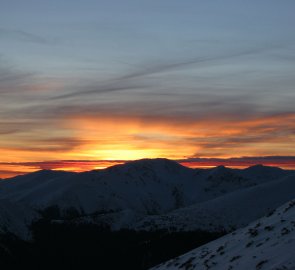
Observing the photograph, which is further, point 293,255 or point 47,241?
point 47,241

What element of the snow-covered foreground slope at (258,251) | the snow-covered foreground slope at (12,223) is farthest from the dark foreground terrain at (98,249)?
the snow-covered foreground slope at (258,251)

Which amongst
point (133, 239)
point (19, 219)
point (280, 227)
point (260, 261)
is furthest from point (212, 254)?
point (19, 219)

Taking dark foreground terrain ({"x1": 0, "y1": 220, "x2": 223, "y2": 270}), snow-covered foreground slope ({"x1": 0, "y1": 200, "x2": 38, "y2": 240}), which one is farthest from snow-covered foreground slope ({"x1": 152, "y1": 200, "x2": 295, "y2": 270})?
snow-covered foreground slope ({"x1": 0, "y1": 200, "x2": 38, "y2": 240})

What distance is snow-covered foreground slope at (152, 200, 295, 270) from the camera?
17.0 metres

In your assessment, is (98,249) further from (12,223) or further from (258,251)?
(258,251)

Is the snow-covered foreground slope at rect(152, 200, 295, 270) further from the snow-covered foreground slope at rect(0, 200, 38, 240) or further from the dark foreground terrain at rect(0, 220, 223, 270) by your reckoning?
the snow-covered foreground slope at rect(0, 200, 38, 240)

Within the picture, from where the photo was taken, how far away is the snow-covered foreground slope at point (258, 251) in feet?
55.7

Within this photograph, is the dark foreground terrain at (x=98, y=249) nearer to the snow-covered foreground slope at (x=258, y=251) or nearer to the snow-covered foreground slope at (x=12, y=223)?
the snow-covered foreground slope at (x=12, y=223)

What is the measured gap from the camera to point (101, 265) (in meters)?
153

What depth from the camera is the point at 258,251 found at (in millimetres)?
18891

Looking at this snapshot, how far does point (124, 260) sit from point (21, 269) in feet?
92.5

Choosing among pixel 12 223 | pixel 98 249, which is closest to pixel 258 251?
pixel 98 249

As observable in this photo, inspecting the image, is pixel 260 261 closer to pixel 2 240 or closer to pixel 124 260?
pixel 124 260

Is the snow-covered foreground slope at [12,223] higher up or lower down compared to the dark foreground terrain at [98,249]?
higher up
